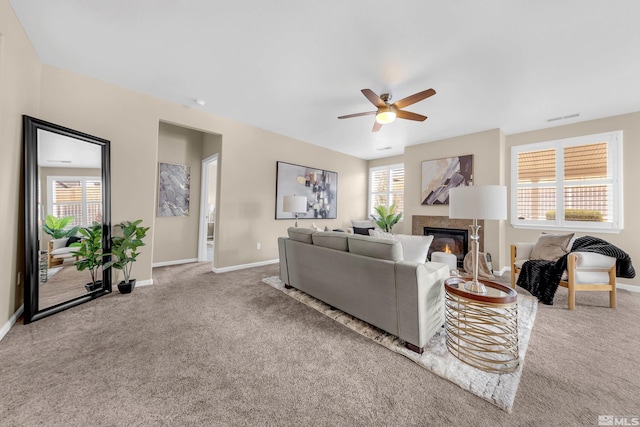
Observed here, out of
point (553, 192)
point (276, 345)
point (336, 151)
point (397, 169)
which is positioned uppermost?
point (336, 151)

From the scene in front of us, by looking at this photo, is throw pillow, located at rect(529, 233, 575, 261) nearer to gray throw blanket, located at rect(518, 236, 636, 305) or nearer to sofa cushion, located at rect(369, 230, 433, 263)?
gray throw blanket, located at rect(518, 236, 636, 305)

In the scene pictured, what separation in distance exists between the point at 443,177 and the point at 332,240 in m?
3.41

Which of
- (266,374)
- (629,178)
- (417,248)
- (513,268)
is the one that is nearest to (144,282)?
(266,374)

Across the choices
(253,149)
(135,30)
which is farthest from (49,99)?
(253,149)

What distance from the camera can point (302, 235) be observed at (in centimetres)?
287

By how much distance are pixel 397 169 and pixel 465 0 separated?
4721 millimetres

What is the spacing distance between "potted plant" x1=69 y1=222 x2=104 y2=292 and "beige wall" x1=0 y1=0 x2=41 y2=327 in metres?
0.41

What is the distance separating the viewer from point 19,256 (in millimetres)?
2174

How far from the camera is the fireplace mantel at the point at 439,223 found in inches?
172

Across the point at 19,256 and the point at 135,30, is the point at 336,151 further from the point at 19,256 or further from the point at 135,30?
the point at 19,256

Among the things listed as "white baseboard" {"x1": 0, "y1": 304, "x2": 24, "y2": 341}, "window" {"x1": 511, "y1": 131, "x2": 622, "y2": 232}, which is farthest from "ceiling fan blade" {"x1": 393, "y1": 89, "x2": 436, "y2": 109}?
"white baseboard" {"x1": 0, "y1": 304, "x2": 24, "y2": 341}

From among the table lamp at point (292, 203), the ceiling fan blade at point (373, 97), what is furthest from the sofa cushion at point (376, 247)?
the table lamp at point (292, 203)

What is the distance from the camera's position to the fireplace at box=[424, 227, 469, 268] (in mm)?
4457

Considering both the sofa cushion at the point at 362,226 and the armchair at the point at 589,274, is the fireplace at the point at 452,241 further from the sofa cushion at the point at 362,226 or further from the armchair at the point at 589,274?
the armchair at the point at 589,274
